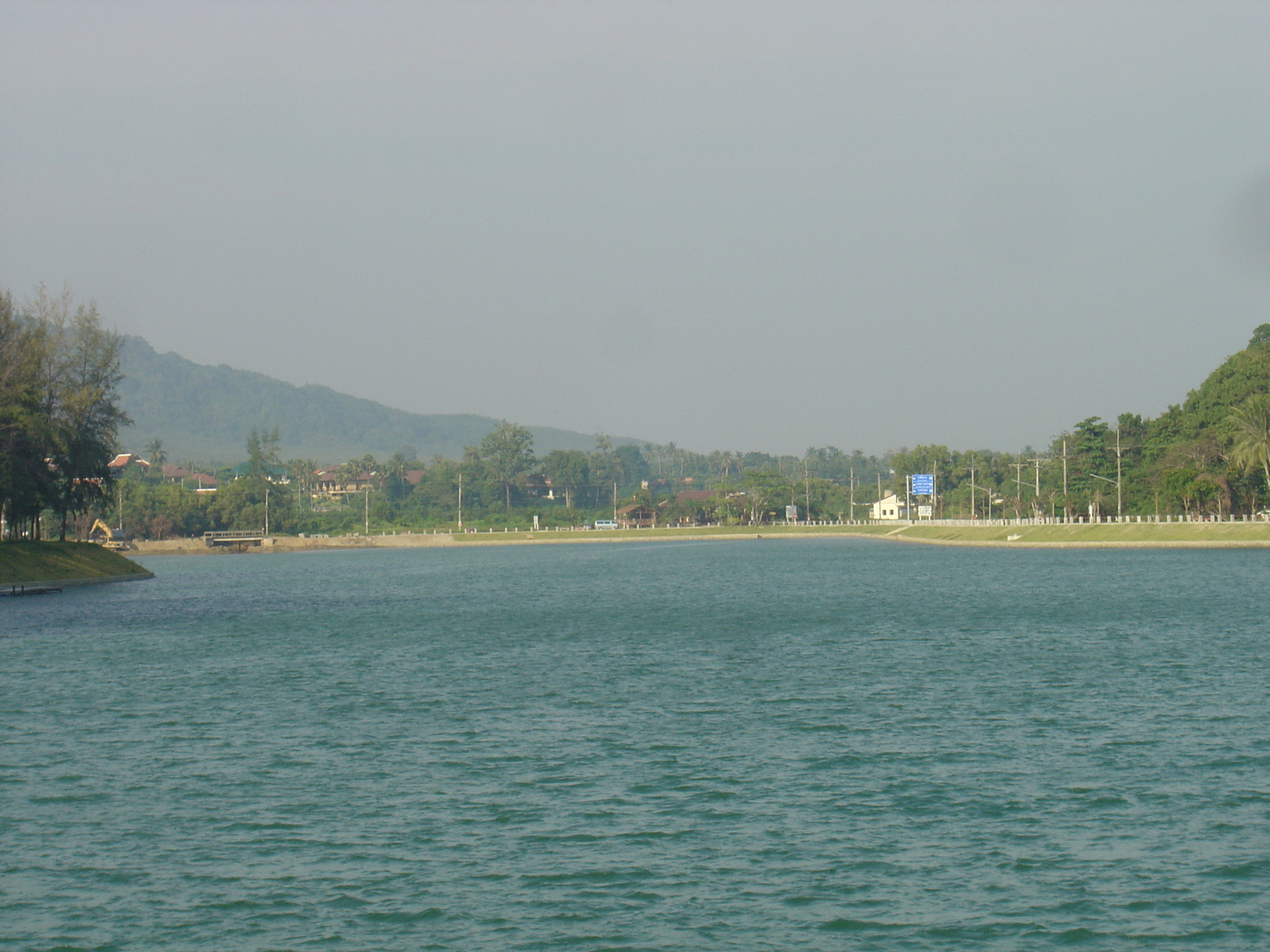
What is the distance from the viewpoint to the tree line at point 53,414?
3376 inches

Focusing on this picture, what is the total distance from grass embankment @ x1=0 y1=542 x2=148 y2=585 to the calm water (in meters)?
44.5

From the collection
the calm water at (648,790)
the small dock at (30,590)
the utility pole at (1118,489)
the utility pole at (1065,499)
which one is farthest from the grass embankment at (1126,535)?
the small dock at (30,590)

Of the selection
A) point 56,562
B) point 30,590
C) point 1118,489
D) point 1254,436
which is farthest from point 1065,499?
point 30,590

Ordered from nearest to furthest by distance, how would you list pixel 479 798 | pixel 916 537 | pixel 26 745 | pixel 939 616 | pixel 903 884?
pixel 903 884
pixel 479 798
pixel 26 745
pixel 939 616
pixel 916 537

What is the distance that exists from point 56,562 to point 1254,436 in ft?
388

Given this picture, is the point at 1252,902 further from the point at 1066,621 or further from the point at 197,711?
the point at 1066,621

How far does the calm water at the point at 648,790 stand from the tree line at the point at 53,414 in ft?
114

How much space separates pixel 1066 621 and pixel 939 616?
21.3ft

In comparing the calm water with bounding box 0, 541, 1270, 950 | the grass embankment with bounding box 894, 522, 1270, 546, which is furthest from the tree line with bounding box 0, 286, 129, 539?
the grass embankment with bounding box 894, 522, 1270, 546

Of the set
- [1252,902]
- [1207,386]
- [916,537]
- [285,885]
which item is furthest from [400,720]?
[916,537]

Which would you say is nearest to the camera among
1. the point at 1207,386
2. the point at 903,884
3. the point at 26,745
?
the point at 903,884

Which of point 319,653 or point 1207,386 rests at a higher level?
point 1207,386

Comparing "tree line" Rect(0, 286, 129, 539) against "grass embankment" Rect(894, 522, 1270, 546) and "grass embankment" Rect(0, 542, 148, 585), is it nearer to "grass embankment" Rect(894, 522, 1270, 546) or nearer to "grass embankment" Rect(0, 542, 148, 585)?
"grass embankment" Rect(0, 542, 148, 585)

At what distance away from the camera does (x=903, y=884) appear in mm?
18609
